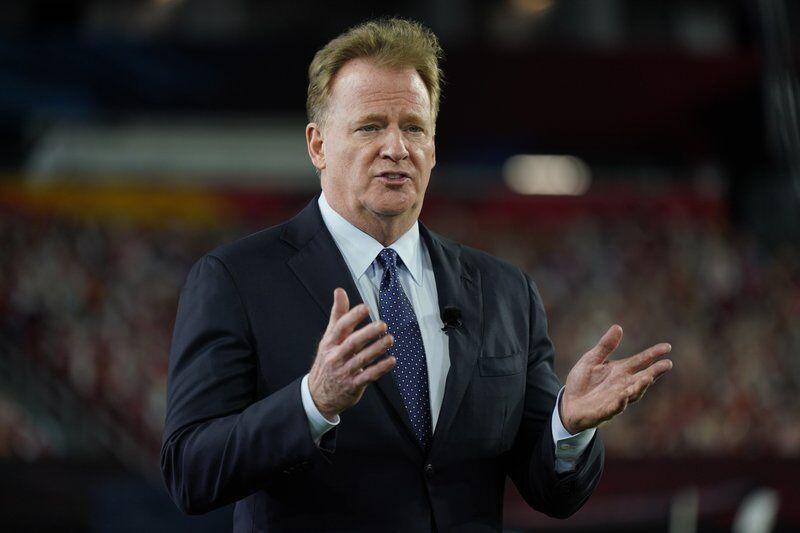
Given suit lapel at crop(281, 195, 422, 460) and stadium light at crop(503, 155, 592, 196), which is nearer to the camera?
suit lapel at crop(281, 195, 422, 460)

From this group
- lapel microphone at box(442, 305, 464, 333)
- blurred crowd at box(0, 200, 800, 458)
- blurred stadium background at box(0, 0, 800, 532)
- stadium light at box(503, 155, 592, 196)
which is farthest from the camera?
stadium light at box(503, 155, 592, 196)

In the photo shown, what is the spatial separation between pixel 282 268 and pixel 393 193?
27 cm

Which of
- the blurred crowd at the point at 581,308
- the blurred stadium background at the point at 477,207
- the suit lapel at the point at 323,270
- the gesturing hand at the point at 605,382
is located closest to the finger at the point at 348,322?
the suit lapel at the point at 323,270

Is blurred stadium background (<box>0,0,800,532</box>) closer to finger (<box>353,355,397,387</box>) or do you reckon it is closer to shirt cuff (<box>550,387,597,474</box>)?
shirt cuff (<box>550,387,597,474</box>)

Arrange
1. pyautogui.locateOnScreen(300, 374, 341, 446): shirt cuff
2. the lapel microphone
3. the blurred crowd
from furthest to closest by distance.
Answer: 1. the blurred crowd
2. the lapel microphone
3. pyautogui.locateOnScreen(300, 374, 341, 446): shirt cuff

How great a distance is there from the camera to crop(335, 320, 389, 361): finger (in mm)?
1943

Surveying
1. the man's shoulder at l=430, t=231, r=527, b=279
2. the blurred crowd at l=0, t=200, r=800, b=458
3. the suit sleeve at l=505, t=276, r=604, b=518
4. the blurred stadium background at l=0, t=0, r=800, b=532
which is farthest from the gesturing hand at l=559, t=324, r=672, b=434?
the blurred crowd at l=0, t=200, r=800, b=458

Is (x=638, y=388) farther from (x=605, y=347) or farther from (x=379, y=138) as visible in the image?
(x=379, y=138)

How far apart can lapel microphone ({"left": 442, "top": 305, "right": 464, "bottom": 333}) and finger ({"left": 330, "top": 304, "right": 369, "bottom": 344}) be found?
464 mm

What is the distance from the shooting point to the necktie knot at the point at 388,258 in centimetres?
243

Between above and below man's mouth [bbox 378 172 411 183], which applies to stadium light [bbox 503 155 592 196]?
above

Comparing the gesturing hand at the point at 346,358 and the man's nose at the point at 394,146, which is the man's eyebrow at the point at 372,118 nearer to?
the man's nose at the point at 394,146

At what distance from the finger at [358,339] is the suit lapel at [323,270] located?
0.30 meters

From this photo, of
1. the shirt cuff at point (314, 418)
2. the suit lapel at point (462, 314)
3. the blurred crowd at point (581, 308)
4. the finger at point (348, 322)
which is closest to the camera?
the finger at point (348, 322)
